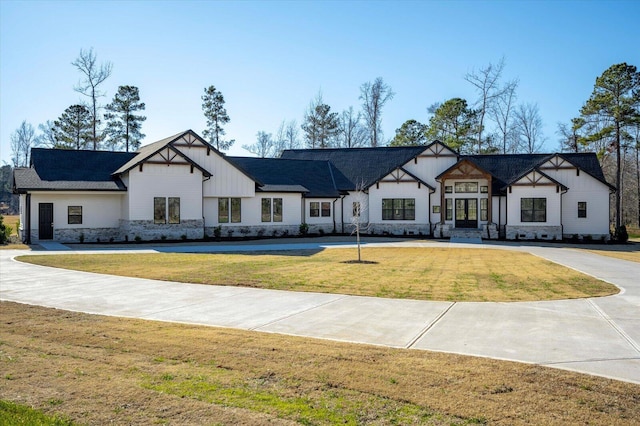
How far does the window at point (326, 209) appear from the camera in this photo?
36562 mm

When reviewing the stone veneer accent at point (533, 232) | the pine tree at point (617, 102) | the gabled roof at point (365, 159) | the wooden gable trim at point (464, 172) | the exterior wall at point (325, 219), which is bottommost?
the stone veneer accent at point (533, 232)

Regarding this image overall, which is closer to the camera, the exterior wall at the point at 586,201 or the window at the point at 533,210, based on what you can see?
the window at the point at 533,210

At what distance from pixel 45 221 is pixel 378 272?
2058cm

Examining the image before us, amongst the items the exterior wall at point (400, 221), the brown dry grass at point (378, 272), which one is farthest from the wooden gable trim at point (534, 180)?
the brown dry grass at point (378, 272)

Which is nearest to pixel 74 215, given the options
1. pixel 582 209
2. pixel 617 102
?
pixel 582 209

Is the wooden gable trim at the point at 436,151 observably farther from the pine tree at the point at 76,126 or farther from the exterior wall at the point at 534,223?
the pine tree at the point at 76,126

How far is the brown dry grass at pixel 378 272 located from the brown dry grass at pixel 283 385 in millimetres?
5328

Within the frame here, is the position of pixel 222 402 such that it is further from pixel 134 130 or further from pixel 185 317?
pixel 134 130

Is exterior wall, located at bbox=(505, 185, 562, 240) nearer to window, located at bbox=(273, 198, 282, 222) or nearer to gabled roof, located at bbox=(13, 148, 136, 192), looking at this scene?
window, located at bbox=(273, 198, 282, 222)

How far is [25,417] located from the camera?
4832mm

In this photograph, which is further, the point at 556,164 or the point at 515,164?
the point at 515,164

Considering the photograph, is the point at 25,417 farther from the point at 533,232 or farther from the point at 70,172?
the point at 533,232

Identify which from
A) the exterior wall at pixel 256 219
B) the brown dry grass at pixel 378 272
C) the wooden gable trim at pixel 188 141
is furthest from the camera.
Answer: the exterior wall at pixel 256 219

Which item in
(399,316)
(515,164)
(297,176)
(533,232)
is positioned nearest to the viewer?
(399,316)
